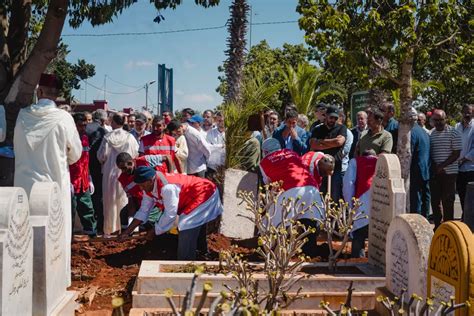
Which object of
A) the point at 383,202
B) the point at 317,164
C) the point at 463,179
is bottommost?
the point at 383,202

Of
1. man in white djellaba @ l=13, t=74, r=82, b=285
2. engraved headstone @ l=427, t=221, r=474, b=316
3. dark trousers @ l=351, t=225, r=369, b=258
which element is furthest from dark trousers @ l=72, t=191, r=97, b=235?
engraved headstone @ l=427, t=221, r=474, b=316

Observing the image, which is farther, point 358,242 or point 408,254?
point 358,242

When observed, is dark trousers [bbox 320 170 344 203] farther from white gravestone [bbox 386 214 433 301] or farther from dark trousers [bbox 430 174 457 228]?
white gravestone [bbox 386 214 433 301]

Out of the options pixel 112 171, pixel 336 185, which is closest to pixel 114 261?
pixel 112 171

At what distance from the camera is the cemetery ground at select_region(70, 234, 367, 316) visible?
559 centimetres

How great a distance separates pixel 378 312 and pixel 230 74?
11696mm

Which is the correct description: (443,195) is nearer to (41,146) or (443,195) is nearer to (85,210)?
(85,210)

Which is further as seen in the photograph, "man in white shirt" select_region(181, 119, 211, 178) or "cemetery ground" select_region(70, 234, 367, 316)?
"man in white shirt" select_region(181, 119, 211, 178)

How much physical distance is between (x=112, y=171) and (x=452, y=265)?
612 centimetres

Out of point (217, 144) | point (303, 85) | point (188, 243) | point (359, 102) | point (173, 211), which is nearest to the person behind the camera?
point (173, 211)

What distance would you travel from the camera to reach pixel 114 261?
6.83 meters

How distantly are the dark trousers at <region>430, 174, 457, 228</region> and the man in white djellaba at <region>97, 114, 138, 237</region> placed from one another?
450 centimetres

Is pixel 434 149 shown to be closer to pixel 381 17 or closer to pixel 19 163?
pixel 381 17

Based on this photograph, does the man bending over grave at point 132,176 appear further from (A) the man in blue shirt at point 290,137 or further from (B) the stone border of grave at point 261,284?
(B) the stone border of grave at point 261,284
